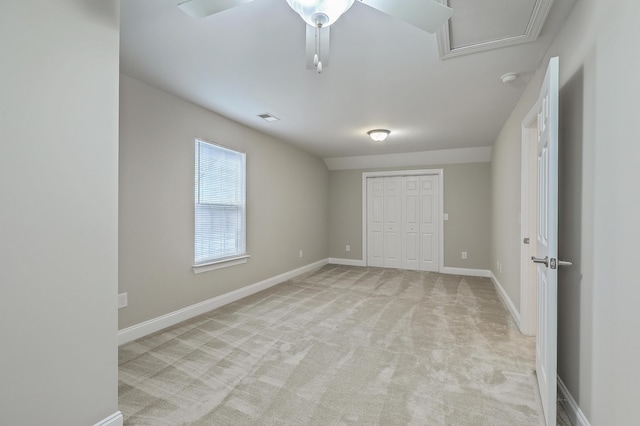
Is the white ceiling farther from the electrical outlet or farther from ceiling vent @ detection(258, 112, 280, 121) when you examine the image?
the electrical outlet

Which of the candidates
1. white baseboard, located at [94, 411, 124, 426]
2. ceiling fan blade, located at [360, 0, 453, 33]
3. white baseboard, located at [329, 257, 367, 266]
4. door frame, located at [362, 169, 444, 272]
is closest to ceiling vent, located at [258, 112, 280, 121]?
ceiling fan blade, located at [360, 0, 453, 33]

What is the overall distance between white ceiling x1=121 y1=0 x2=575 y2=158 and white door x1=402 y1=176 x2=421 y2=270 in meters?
2.15

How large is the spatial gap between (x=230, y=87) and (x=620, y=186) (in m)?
2.80

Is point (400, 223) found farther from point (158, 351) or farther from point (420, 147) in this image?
point (158, 351)

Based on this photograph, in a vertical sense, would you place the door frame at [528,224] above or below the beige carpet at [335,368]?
above

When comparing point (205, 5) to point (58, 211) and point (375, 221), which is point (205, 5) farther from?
point (375, 221)

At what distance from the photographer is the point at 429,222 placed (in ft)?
19.6

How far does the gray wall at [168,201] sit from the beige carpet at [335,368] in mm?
359

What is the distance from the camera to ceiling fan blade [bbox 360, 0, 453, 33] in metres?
1.24

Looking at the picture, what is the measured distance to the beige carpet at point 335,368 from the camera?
1.73 meters

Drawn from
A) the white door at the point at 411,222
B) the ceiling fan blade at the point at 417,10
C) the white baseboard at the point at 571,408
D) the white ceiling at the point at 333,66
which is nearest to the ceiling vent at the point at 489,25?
the white ceiling at the point at 333,66

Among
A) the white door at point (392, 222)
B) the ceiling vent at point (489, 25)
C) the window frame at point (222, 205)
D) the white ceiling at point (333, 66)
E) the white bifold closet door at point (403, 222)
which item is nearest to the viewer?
the ceiling vent at point (489, 25)

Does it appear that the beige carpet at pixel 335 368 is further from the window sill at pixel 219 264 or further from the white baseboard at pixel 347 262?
the white baseboard at pixel 347 262

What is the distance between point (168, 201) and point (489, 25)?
2996mm
